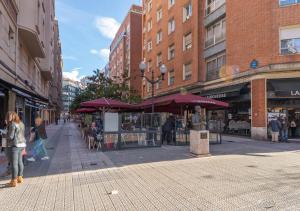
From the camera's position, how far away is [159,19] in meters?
39.9

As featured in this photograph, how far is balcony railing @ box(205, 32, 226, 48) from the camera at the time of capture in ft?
83.7

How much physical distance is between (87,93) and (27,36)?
572 inches

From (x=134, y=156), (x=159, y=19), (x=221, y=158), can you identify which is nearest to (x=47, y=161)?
(x=134, y=156)

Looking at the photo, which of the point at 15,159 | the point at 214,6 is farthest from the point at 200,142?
the point at 214,6

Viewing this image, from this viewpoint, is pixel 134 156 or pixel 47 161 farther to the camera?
pixel 134 156

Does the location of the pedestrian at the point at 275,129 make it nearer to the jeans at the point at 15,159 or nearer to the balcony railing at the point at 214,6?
the balcony railing at the point at 214,6

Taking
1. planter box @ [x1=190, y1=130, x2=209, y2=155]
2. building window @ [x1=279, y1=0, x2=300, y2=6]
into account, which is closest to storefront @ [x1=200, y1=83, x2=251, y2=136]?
building window @ [x1=279, y1=0, x2=300, y2=6]

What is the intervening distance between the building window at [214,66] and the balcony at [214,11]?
3224 mm

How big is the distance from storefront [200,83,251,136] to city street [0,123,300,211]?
10.8 m

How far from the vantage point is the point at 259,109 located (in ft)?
68.0

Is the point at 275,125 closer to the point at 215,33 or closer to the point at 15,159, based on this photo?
the point at 215,33

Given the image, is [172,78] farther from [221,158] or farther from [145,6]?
[221,158]

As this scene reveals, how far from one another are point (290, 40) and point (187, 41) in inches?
485

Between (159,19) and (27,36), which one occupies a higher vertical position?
(159,19)
